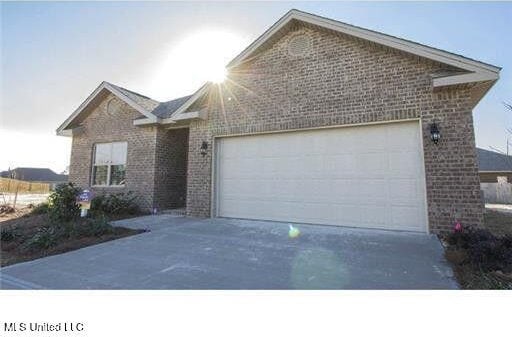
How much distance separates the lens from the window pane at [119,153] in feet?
41.1

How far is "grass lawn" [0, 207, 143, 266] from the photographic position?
5840 millimetres

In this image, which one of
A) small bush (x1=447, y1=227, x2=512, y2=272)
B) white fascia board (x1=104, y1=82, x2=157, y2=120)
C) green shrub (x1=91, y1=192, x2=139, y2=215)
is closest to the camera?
small bush (x1=447, y1=227, x2=512, y2=272)

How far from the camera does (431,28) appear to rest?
7426 millimetres

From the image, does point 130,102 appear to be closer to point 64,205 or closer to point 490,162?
point 64,205

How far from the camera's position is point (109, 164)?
1288cm

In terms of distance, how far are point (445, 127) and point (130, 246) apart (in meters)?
7.63

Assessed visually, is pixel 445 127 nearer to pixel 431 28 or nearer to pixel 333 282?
pixel 431 28

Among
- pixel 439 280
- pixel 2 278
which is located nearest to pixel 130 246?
pixel 2 278

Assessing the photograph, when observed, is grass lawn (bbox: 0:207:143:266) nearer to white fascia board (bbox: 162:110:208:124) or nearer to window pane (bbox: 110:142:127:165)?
white fascia board (bbox: 162:110:208:124)

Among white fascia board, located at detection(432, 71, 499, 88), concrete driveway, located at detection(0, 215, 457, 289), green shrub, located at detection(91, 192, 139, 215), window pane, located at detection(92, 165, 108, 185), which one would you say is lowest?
concrete driveway, located at detection(0, 215, 457, 289)

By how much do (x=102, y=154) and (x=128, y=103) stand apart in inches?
114

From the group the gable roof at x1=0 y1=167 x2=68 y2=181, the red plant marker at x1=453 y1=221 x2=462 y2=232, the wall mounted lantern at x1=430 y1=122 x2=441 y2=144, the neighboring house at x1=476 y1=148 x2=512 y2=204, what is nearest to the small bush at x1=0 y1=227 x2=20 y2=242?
the red plant marker at x1=453 y1=221 x2=462 y2=232

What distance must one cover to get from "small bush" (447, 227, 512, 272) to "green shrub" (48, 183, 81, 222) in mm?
10324

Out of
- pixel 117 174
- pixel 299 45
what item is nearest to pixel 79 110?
pixel 117 174
